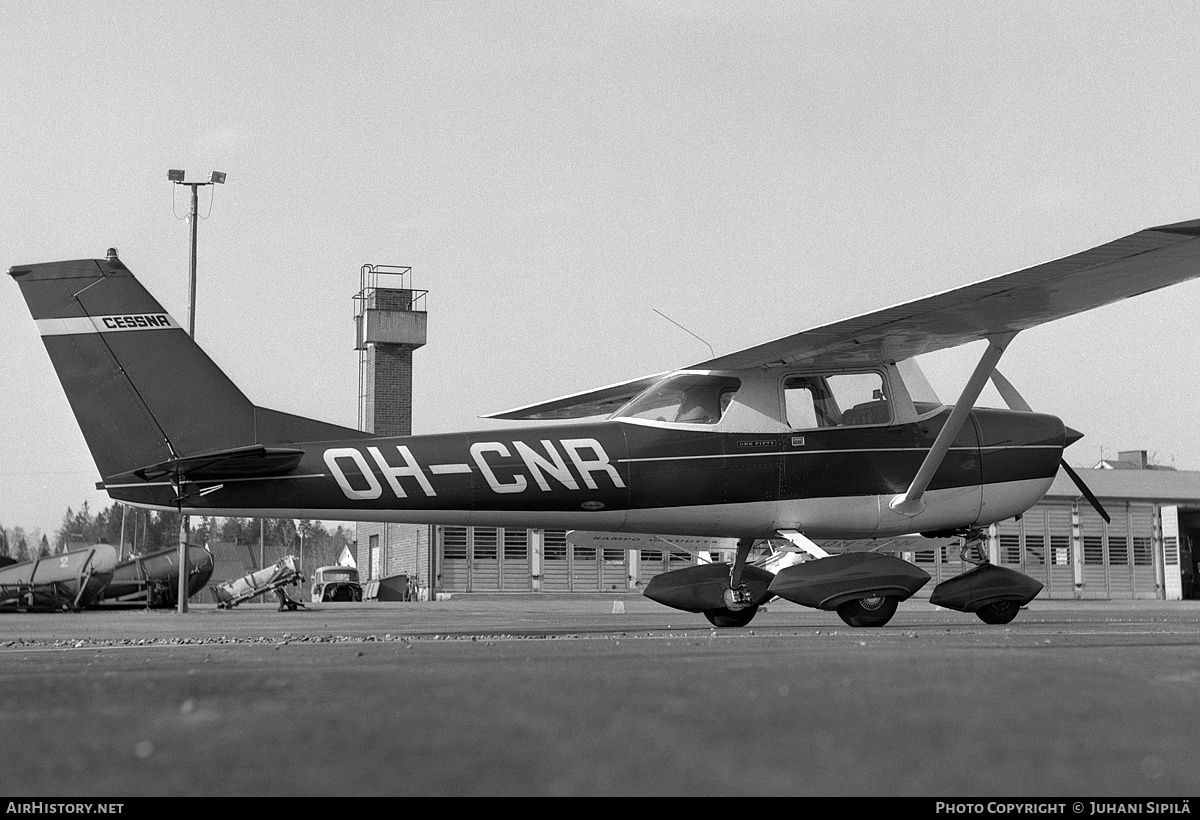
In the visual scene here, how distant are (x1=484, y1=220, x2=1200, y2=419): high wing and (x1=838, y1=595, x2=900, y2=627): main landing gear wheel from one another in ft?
7.33

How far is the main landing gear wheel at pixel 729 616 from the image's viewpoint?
1071cm

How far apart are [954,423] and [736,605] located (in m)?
2.55

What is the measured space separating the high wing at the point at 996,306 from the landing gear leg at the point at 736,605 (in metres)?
1.90

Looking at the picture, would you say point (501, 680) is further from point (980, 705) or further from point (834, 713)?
point (980, 705)

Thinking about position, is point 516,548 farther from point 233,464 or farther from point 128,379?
point 233,464

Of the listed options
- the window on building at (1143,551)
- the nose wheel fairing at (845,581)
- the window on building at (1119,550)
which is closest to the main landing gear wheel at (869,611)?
the nose wheel fairing at (845,581)

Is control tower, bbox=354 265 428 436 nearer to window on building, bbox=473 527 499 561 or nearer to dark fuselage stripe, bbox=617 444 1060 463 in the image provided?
window on building, bbox=473 527 499 561

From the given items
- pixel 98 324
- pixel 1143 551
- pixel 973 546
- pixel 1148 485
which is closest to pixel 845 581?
pixel 973 546

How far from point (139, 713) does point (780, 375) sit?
9.09 metres

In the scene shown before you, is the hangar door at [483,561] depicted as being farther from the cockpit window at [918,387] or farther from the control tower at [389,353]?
the cockpit window at [918,387]

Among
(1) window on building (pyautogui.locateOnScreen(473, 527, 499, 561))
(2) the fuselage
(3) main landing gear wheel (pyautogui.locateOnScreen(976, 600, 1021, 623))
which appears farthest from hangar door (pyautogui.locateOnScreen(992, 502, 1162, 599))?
(3) main landing gear wheel (pyautogui.locateOnScreen(976, 600, 1021, 623))

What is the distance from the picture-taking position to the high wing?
29.2 feet

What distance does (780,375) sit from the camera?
10531 mm

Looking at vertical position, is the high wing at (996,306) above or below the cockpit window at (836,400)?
above
